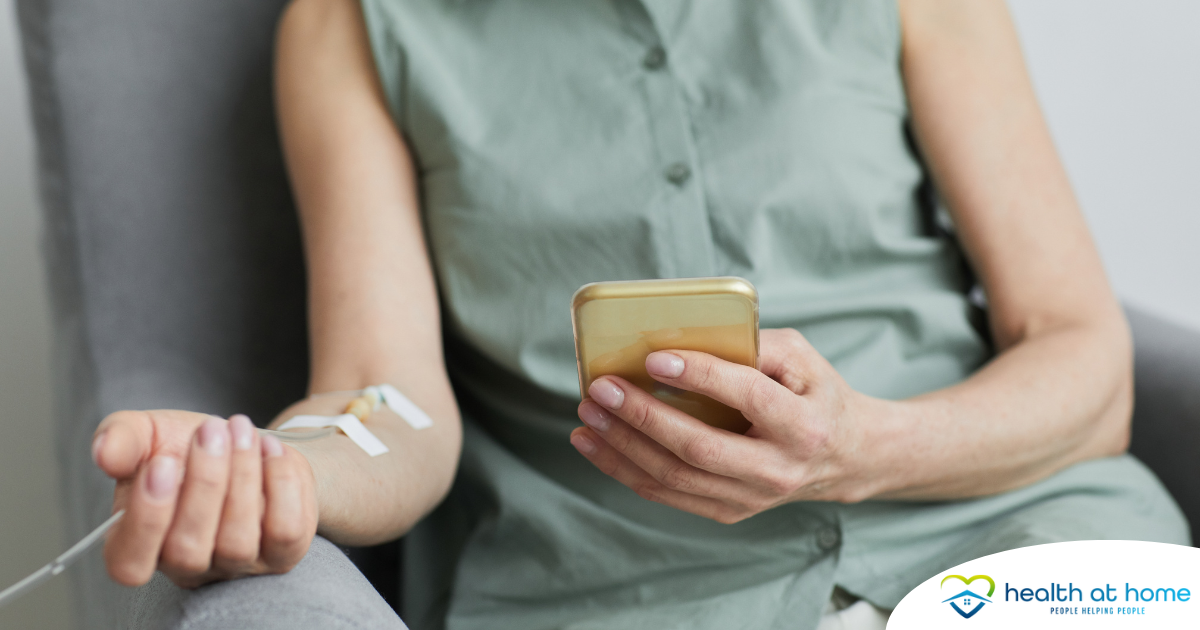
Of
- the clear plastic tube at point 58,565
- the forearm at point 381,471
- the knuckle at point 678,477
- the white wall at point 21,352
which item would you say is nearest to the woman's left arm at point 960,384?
the knuckle at point 678,477

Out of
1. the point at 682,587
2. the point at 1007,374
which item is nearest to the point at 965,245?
the point at 1007,374

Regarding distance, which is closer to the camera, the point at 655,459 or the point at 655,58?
the point at 655,459

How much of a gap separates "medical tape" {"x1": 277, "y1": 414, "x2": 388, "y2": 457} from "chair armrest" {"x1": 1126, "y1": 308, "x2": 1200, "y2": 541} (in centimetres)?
72

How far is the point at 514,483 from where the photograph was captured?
2.43 feet

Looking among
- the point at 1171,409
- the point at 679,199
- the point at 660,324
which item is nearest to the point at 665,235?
the point at 679,199

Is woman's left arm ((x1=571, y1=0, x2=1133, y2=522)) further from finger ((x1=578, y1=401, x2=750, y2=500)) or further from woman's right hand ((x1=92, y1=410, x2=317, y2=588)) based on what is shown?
woman's right hand ((x1=92, y1=410, x2=317, y2=588))

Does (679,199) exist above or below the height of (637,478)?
above

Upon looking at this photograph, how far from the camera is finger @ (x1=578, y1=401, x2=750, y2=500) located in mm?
497

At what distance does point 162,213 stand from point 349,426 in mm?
431

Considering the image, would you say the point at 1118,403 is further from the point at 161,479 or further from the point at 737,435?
the point at 161,479

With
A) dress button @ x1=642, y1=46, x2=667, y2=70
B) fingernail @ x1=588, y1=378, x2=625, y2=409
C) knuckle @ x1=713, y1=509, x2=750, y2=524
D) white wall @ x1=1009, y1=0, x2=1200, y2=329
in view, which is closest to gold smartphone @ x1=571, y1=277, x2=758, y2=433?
fingernail @ x1=588, y1=378, x2=625, y2=409

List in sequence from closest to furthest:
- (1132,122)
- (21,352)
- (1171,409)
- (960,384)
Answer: (960,384) → (1171,409) → (21,352) → (1132,122)

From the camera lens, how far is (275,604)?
39 centimetres

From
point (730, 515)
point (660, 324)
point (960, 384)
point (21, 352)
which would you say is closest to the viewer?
point (660, 324)
